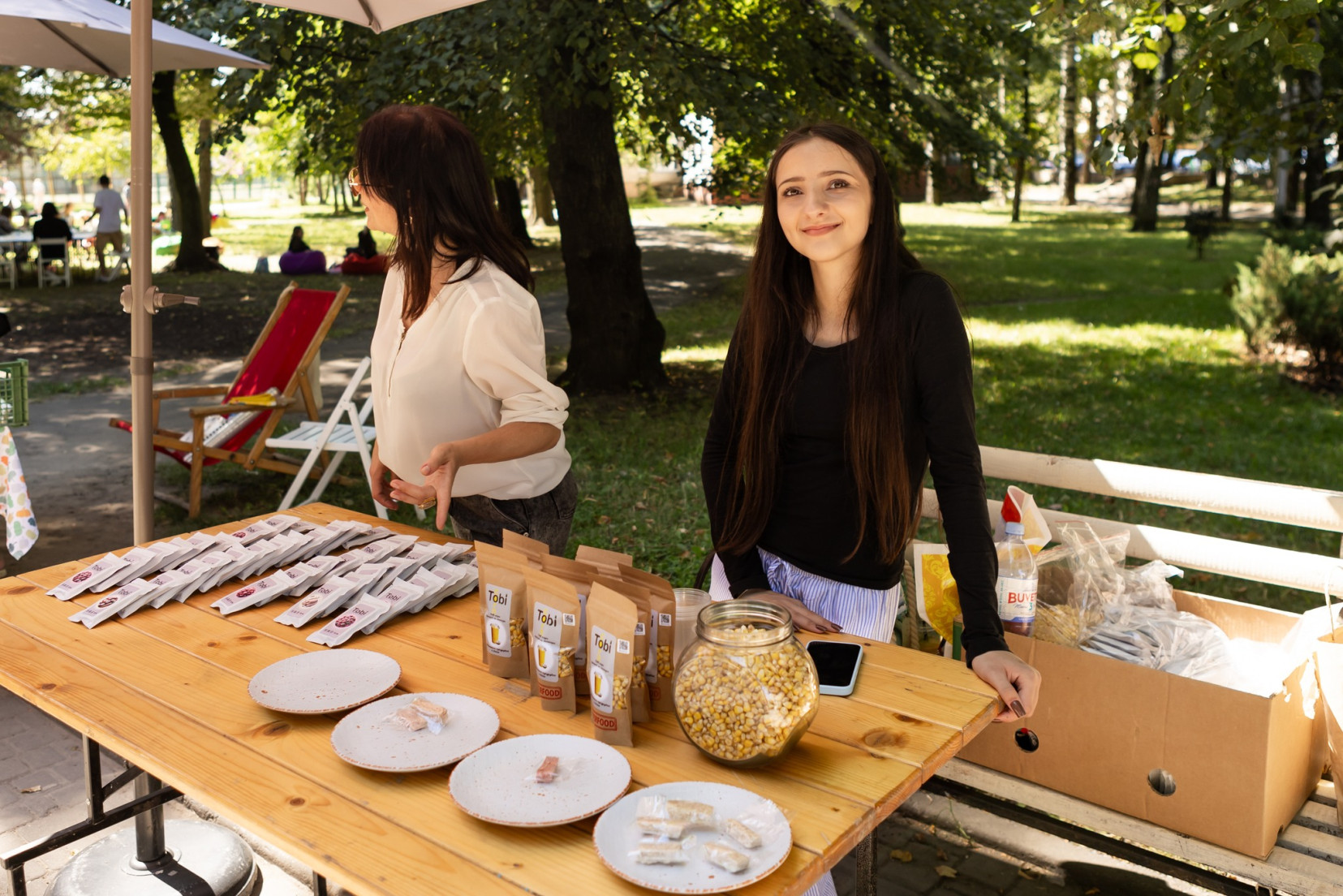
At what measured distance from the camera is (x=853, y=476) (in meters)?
2.42

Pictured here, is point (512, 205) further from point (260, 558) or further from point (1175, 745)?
point (1175, 745)

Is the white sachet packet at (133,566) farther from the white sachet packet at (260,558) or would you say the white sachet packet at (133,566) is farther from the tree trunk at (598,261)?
the tree trunk at (598,261)

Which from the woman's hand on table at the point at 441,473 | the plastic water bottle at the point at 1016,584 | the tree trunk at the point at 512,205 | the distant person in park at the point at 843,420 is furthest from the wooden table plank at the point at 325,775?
the tree trunk at the point at 512,205

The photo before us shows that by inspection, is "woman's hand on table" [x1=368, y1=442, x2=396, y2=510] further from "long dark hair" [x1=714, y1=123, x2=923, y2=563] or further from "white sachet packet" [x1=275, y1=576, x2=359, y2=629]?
"long dark hair" [x1=714, y1=123, x2=923, y2=563]

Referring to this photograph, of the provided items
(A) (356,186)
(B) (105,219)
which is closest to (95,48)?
(A) (356,186)

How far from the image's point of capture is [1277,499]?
9.84 feet

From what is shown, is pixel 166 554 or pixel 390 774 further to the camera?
pixel 166 554

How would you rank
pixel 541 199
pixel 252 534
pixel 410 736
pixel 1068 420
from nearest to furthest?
pixel 410 736, pixel 252 534, pixel 1068 420, pixel 541 199

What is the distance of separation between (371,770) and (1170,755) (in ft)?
5.72

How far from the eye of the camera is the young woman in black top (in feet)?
7.35

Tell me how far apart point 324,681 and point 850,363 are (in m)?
1.22

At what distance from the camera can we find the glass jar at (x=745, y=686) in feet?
5.48

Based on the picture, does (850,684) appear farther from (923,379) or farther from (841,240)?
(841,240)

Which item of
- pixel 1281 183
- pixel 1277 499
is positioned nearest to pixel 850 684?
pixel 1277 499
